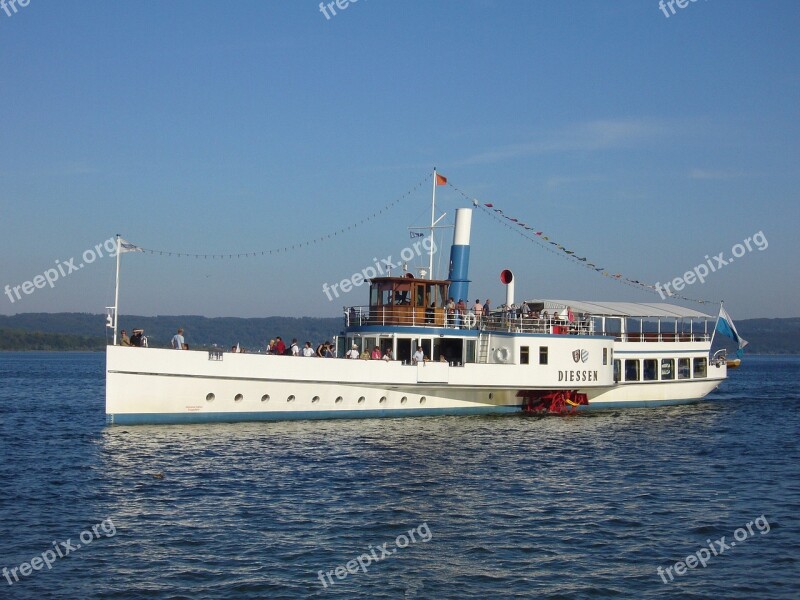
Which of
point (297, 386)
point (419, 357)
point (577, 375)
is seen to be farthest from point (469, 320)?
point (297, 386)

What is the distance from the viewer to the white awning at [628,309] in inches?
1574

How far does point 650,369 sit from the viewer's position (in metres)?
43.3

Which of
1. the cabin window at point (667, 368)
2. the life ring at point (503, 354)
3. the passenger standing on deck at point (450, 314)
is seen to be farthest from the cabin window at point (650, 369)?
the passenger standing on deck at point (450, 314)

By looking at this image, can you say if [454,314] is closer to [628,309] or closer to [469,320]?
[469,320]

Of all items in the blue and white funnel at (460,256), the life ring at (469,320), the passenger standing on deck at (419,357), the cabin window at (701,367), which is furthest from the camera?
the cabin window at (701,367)

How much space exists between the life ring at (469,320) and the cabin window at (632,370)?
381 inches

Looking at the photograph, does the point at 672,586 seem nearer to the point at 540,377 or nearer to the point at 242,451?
the point at 242,451

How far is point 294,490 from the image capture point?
830 inches

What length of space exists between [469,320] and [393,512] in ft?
59.3

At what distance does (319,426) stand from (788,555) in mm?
17826

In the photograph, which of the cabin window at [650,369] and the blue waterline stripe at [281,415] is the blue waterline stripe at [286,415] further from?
the cabin window at [650,369]

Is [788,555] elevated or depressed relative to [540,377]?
depressed

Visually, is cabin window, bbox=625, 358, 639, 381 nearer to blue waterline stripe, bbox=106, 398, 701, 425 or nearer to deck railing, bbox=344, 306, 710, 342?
deck railing, bbox=344, 306, 710, 342

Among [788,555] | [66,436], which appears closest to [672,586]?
[788,555]
